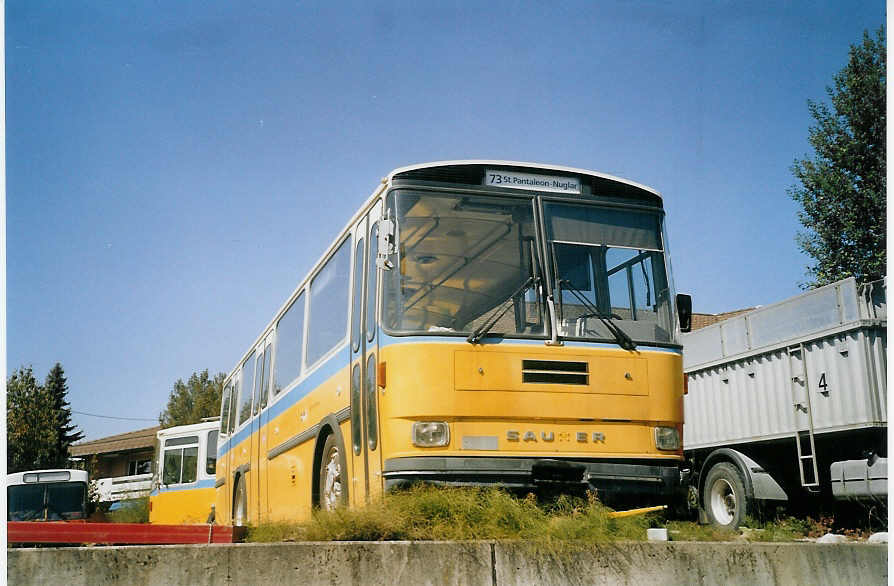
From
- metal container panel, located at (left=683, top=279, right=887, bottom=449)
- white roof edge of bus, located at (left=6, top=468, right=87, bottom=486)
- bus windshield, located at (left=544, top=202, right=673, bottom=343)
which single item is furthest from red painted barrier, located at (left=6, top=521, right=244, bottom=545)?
white roof edge of bus, located at (left=6, top=468, right=87, bottom=486)

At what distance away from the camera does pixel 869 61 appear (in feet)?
57.5

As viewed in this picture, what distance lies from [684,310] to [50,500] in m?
14.7

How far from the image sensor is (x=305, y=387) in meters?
10.0

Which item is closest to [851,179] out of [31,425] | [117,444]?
[31,425]

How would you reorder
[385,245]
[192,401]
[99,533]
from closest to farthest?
1. [99,533]
2. [385,245]
3. [192,401]

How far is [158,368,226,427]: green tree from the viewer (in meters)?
44.8

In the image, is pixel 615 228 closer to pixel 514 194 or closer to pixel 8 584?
pixel 514 194

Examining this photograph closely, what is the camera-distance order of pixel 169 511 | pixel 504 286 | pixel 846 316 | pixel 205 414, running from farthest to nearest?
pixel 205 414
pixel 169 511
pixel 846 316
pixel 504 286

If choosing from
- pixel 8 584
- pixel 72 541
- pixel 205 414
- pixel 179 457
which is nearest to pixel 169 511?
pixel 179 457

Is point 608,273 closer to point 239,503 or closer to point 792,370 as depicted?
point 792,370

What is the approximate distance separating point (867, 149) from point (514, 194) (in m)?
12.6

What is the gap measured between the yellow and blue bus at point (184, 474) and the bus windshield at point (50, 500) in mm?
2055

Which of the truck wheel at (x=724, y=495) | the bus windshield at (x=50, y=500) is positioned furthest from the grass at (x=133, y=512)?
the truck wheel at (x=724, y=495)

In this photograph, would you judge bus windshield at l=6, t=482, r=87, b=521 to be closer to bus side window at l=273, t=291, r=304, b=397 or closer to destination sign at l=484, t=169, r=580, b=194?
bus side window at l=273, t=291, r=304, b=397
